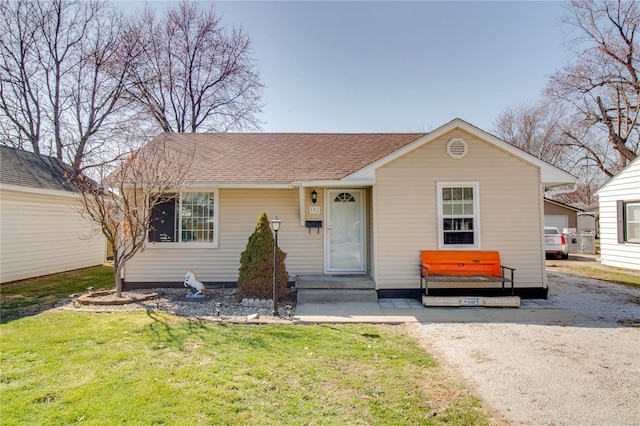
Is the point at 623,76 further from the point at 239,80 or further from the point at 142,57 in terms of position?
the point at 142,57

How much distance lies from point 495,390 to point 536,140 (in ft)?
109

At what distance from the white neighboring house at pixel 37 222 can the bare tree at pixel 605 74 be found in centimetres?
2666

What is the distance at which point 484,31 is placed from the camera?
1073cm

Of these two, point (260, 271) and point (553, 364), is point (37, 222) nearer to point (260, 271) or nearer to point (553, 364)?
point (260, 271)

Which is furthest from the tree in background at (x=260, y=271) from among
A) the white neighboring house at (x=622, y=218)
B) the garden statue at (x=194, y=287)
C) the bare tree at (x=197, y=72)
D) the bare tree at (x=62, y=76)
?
the bare tree at (x=197, y=72)

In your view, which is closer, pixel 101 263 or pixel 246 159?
pixel 246 159

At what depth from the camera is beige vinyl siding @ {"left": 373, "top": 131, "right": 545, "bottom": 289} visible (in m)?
→ 7.48

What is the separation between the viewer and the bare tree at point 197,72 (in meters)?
20.8

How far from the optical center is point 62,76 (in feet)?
57.2

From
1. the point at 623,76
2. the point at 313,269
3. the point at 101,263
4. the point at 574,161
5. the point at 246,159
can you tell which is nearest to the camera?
the point at 313,269

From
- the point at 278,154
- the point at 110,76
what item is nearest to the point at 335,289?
the point at 278,154

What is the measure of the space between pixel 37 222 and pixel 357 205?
10181 mm

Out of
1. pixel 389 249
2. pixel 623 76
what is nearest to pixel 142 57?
pixel 389 249

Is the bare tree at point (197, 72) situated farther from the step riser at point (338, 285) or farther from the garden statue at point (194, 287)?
the step riser at point (338, 285)
